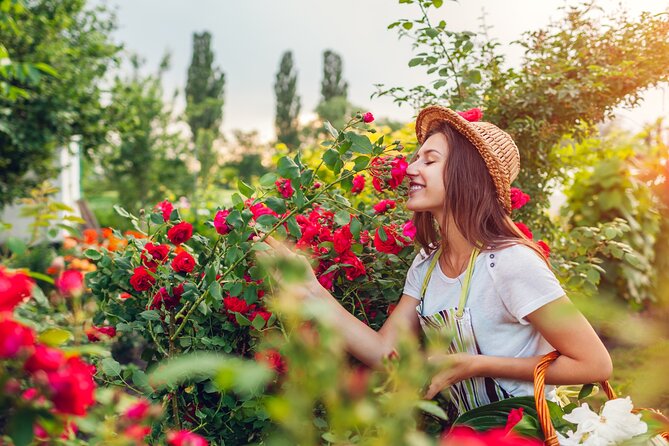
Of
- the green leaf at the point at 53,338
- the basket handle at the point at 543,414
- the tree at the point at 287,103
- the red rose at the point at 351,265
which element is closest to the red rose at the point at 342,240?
the red rose at the point at 351,265

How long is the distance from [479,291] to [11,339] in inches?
50.5

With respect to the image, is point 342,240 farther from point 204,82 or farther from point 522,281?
point 204,82

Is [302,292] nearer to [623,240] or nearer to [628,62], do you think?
[628,62]

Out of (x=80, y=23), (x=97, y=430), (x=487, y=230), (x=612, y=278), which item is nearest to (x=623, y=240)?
(x=612, y=278)

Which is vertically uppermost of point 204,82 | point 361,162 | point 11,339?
point 204,82

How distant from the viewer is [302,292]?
4.95 ft

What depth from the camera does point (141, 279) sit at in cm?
168

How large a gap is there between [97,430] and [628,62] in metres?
2.41

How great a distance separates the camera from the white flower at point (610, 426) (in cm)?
106

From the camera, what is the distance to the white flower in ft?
3.48

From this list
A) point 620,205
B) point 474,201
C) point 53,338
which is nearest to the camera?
point 53,338

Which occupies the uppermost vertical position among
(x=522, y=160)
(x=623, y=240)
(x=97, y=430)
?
(x=522, y=160)

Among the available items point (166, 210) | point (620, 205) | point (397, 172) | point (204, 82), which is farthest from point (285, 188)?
point (204, 82)

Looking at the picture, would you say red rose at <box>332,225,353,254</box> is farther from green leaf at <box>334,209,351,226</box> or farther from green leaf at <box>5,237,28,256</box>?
green leaf at <box>5,237,28,256</box>
